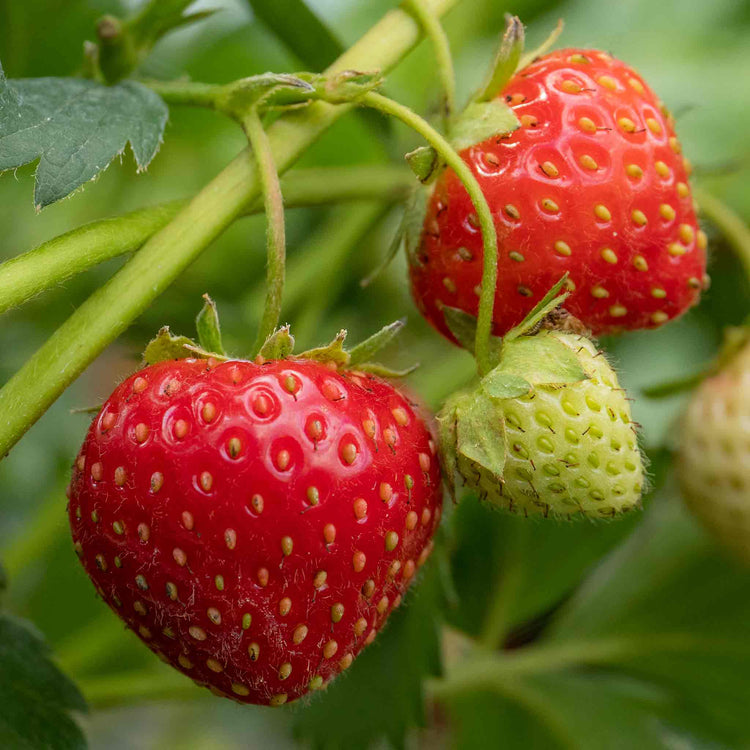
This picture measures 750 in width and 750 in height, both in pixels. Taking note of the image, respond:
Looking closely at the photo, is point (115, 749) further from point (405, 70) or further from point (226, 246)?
point (405, 70)

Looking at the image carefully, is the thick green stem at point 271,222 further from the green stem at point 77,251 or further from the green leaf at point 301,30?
the green leaf at point 301,30

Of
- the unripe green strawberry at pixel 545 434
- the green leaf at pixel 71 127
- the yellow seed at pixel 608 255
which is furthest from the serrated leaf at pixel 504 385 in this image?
the green leaf at pixel 71 127

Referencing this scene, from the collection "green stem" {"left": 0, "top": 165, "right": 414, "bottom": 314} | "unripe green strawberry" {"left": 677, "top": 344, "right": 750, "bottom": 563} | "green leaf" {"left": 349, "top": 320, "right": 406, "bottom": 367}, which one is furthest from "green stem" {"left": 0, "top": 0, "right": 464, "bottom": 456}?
"unripe green strawberry" {"left": 677, "top": 344, "right": 750, "bottom": 563}

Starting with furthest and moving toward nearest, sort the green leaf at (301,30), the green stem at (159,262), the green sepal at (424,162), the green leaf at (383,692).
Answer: the green leaf at (383,692)
the green leaf at (301,30)
the green sepal at (424,162)
the green stem at (159,262)

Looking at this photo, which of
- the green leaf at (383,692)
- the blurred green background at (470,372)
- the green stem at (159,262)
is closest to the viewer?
the green stem at (159,262)

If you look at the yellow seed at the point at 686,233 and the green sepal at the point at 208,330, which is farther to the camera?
the yellow seed at the point at 686,233

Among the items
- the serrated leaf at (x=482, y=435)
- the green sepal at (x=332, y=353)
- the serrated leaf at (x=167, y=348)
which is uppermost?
the serrated leaf at (x=167, y=348)

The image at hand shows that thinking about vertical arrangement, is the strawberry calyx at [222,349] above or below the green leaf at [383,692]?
above
